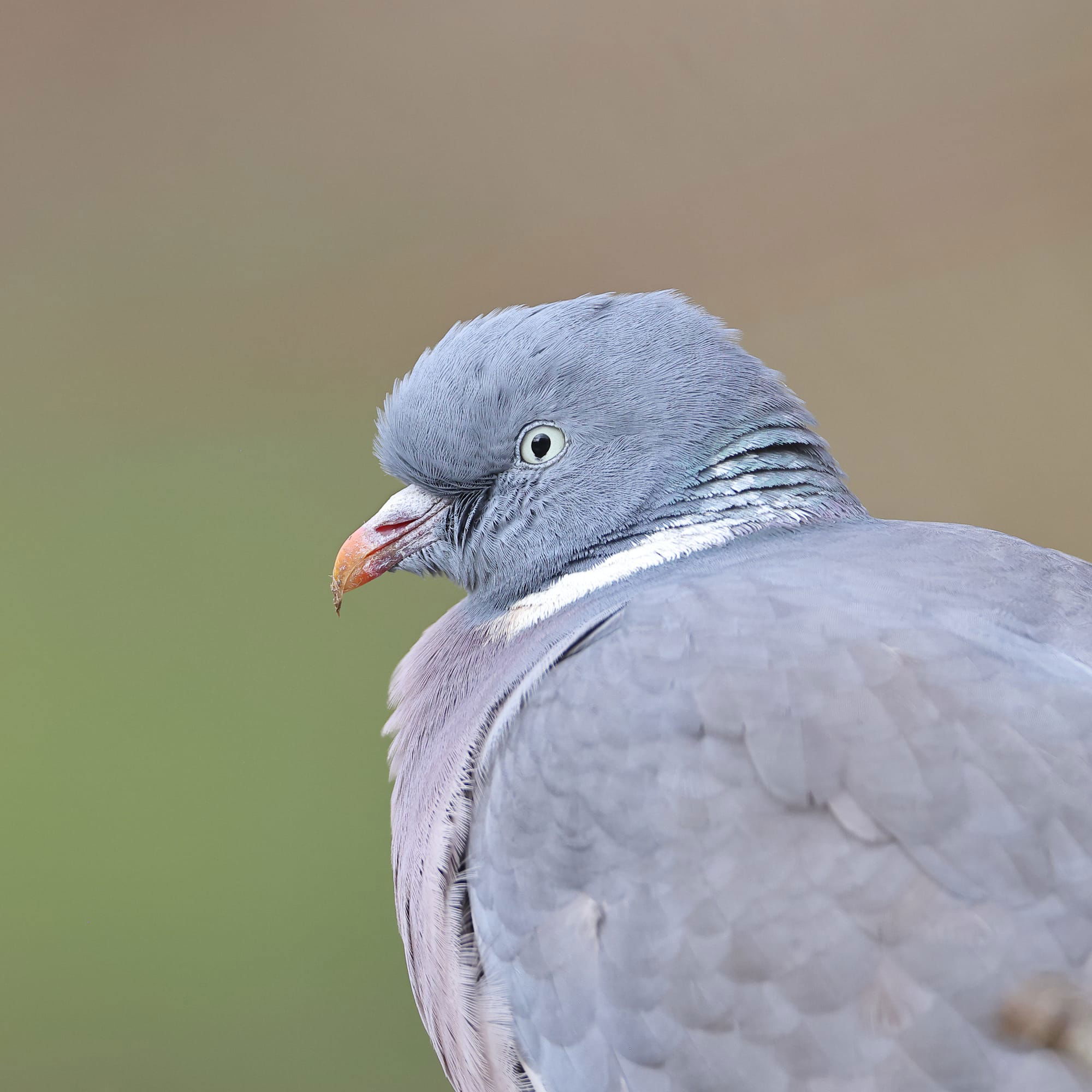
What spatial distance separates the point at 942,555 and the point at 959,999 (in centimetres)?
46

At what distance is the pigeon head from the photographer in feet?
4.47

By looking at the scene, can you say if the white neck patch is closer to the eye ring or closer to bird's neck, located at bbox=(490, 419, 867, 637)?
bird's neck, located at bbox=(490, 419, 867, 637)

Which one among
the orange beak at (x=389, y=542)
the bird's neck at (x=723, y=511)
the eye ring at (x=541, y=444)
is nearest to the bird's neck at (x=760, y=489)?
the bird's neck at (x=723, y=511)

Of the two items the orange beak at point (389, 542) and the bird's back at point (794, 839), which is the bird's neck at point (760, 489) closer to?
the bird's back at point (794, 839)

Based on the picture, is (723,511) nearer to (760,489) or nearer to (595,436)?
(760,489)

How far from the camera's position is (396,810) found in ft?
4.65

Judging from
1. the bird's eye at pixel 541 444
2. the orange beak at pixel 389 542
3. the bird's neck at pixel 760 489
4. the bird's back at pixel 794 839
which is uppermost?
the bird's eye at pixel 541 444

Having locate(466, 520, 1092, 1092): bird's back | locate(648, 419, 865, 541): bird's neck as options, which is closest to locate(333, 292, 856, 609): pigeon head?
locate(648, 419, 865, 541): bird's neck

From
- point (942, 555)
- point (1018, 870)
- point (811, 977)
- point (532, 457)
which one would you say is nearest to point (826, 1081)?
point (811, 977)

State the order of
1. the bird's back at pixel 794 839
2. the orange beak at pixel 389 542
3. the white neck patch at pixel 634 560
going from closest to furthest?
the bird's back at pixel 794 839 < the white neck patch at pixel 634 560 < the orange beak at pixel 389 542

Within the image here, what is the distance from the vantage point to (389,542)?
4.92ft

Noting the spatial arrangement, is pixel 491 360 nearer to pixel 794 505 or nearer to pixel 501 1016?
pixel 794 505

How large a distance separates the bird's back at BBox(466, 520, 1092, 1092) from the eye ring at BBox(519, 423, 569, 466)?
0.87 feet

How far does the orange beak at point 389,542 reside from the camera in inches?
58.8
